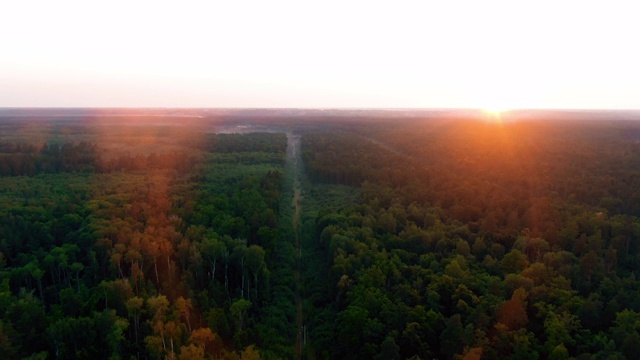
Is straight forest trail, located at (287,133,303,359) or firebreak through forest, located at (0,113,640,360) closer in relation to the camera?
firebreak through forest, located at (0,113,640,360)

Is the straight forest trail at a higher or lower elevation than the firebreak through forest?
lower

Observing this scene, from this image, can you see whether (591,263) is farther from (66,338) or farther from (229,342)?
(66,338)

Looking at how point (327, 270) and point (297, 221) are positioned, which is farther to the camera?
point (297, 221)

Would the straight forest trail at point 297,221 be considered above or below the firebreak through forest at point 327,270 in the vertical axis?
below

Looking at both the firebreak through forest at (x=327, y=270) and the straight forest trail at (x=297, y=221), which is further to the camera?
the straight forest trail at (x=297, y=221)

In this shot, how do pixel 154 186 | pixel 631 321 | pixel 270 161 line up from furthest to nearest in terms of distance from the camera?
pixel 270 161
pixel 154 186
pixel 631 321

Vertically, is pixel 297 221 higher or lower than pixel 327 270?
higher

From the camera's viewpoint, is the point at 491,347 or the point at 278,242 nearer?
the point at 491,347

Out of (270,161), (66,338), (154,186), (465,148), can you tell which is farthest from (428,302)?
(465,148)
